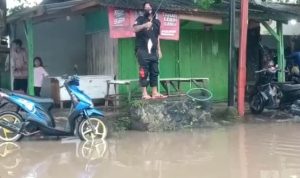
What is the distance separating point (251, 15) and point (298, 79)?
80.7 inches

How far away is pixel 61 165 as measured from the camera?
6.95 metres

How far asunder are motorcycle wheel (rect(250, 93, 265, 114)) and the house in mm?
1983

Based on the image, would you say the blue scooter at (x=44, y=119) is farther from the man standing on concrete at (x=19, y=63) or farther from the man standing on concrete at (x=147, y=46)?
the man standing on concrete at (x=19, y=63)

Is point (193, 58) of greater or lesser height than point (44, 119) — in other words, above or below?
above

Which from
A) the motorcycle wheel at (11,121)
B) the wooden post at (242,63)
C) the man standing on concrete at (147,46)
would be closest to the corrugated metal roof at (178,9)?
the wooden post at (242,63)

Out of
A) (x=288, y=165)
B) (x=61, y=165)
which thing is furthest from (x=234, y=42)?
(x=61, y=165)

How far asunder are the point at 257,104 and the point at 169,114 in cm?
303

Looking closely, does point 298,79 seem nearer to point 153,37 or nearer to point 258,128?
point 258,128

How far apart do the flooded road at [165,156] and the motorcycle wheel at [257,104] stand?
7.38 feet

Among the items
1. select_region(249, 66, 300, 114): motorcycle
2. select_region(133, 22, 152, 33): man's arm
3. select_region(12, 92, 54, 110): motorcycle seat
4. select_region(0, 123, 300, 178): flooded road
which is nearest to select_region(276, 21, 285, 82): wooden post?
select_region(249, 66, 300, 114): motorcycle

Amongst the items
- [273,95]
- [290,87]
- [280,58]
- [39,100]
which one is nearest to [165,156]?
[39,100]

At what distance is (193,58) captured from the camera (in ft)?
45.7

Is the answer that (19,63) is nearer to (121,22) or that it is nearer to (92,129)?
(121,22)

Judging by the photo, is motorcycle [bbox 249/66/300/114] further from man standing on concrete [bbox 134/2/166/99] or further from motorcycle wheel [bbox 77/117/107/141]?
motorcycle wheel [bbox 77/117/107/141]
